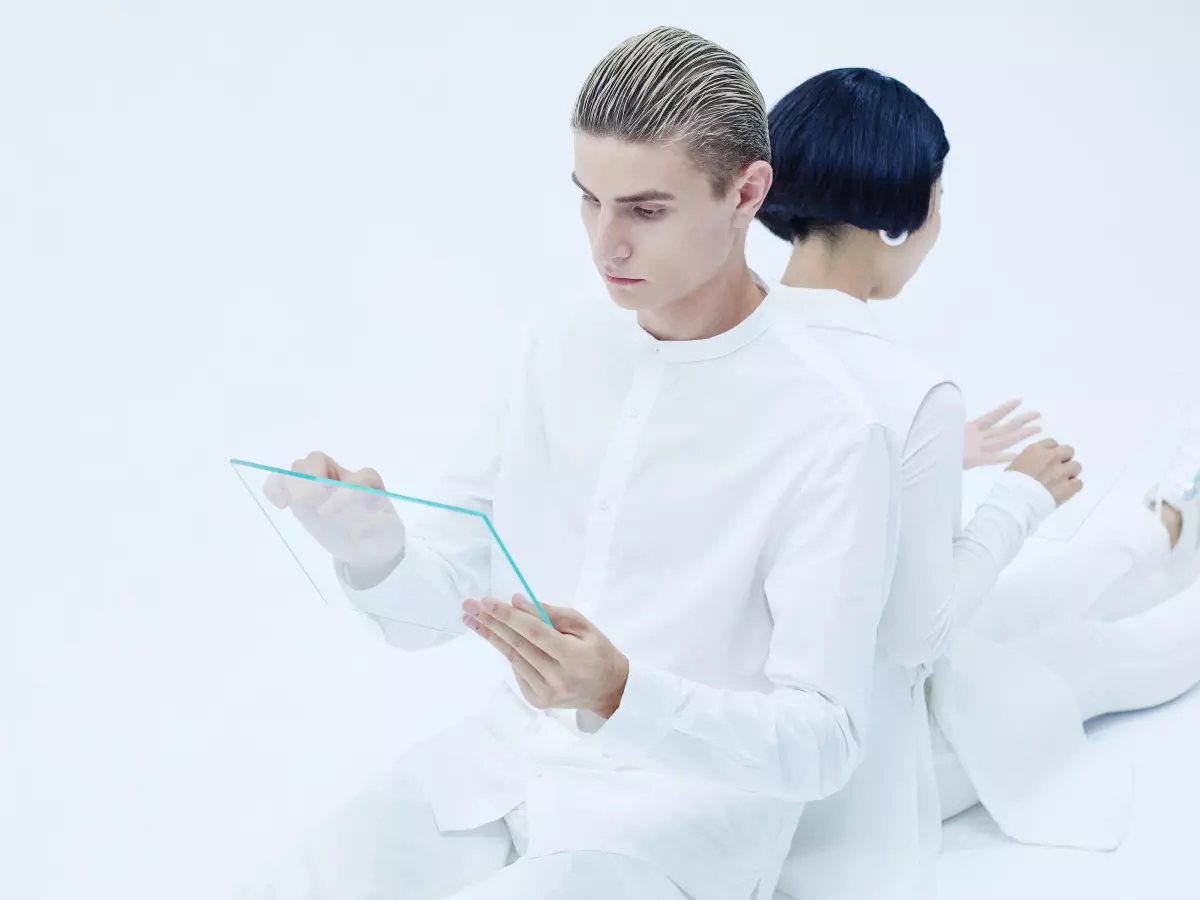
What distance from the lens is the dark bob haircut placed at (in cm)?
203

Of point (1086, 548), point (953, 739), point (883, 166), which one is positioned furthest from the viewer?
point (1086, 548)

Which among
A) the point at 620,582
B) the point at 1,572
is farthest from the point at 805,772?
the point at 1,572

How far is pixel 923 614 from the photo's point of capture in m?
1.85

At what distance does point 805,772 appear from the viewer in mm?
1621

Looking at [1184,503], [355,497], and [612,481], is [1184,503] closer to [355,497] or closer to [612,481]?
[612,481]

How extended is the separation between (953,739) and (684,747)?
2.42 feet

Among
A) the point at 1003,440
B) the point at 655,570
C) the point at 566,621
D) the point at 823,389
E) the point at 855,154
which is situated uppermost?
the point at 855,154

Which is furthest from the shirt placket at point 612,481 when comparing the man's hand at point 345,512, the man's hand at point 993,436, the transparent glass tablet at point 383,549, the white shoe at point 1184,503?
the white shoe at point 1184,503

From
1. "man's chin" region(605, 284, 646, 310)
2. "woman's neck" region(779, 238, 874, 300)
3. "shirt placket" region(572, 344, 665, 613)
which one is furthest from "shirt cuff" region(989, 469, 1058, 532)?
"man's chin" region(605, 284, 646, 310)

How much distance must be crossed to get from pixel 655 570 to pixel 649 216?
1.38 ft

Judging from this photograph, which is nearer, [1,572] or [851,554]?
[851,554]

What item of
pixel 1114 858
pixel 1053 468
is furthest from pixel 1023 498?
pixel 1114 858

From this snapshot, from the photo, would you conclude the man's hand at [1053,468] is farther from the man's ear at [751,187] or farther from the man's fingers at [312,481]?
the man's fingers at [312,481]

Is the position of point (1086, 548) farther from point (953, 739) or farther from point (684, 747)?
point (684, 747)
